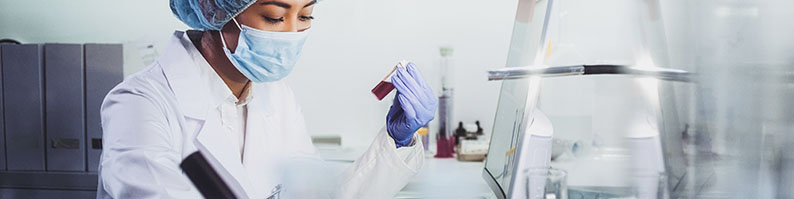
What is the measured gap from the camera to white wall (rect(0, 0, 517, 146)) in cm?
154

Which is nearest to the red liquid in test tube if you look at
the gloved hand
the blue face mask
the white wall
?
the gloved hand

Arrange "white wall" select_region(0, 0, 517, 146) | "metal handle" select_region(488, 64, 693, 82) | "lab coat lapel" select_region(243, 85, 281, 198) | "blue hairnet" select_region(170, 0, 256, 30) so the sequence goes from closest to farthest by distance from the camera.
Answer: "metal handle" select_region(488, 64, 693, 82) < "blue hairnet" select_region(170, 0, 256, 30) < "lab coat lapel" select_region(243, 85, 281, 198) < "white wall" select_region(0, 0, 517, 146)

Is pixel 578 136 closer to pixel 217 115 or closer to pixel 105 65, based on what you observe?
pixel 217 115

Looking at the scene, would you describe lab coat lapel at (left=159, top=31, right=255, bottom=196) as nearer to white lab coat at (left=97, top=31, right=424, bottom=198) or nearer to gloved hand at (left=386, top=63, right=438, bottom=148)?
white lab coat at (left=97, top=31, right=424, bottom=198)

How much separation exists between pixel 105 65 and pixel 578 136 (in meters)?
1.40

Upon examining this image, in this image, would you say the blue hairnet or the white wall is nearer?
the blue hairnet

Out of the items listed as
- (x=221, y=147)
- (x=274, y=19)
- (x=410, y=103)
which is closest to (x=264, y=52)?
(x=274, y=19)

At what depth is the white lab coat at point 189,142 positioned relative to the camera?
935 mm

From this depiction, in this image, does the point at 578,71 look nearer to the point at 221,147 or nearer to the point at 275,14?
the point at 275,14

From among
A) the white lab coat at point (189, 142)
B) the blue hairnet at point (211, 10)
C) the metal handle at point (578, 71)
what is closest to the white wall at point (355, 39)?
the white lab coat at point (189, 142)

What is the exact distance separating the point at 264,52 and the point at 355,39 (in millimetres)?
608

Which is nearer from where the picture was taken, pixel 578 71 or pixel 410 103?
pixel 578 71

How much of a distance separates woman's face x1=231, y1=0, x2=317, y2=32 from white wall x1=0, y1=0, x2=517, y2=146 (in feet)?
1.73

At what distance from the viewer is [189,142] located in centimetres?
103
